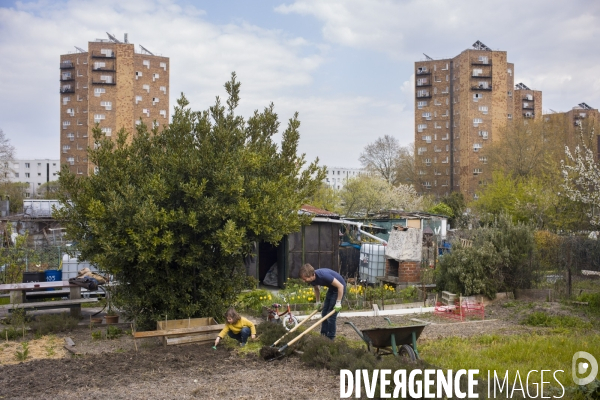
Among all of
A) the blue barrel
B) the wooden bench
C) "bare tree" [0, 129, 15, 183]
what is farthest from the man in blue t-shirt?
"bare tree" [0, 129, 15, 183]

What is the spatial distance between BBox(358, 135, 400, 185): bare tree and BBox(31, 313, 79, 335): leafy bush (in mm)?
60027

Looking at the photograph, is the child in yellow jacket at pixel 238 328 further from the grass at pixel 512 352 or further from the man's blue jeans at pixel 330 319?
the grass at pixel 512 352

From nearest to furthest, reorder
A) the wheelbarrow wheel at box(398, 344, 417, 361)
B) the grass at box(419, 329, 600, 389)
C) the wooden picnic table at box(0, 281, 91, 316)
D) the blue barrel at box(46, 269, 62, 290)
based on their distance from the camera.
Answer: the wheelbarrow wheel at box(398, 344, 417, 361)
the grass at box(419, 329, 600, 389)
the wooden picnic table at box(0, 281, 91, 316)
the blue barrel at box(46, 269, 62, 290)

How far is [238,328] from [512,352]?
14.5 feet

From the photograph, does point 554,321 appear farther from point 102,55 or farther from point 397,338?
point 102,55

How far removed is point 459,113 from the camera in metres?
76.0

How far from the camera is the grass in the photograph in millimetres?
7539

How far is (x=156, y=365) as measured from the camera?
833 cm

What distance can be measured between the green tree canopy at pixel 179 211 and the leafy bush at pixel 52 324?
1.77m

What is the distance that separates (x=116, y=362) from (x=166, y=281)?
7.70 feet

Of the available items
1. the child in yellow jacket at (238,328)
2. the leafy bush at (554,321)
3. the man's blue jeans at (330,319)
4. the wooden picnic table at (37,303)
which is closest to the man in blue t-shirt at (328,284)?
the man's blue jeans at (330,319)

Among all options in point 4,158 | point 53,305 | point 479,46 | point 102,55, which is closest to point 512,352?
point 53,305

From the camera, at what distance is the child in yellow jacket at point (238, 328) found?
9.30m

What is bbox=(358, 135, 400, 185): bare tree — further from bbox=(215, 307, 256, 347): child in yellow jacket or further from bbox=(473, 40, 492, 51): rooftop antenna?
bbox=(215, 307, 256, 347): child in yellow jacket
